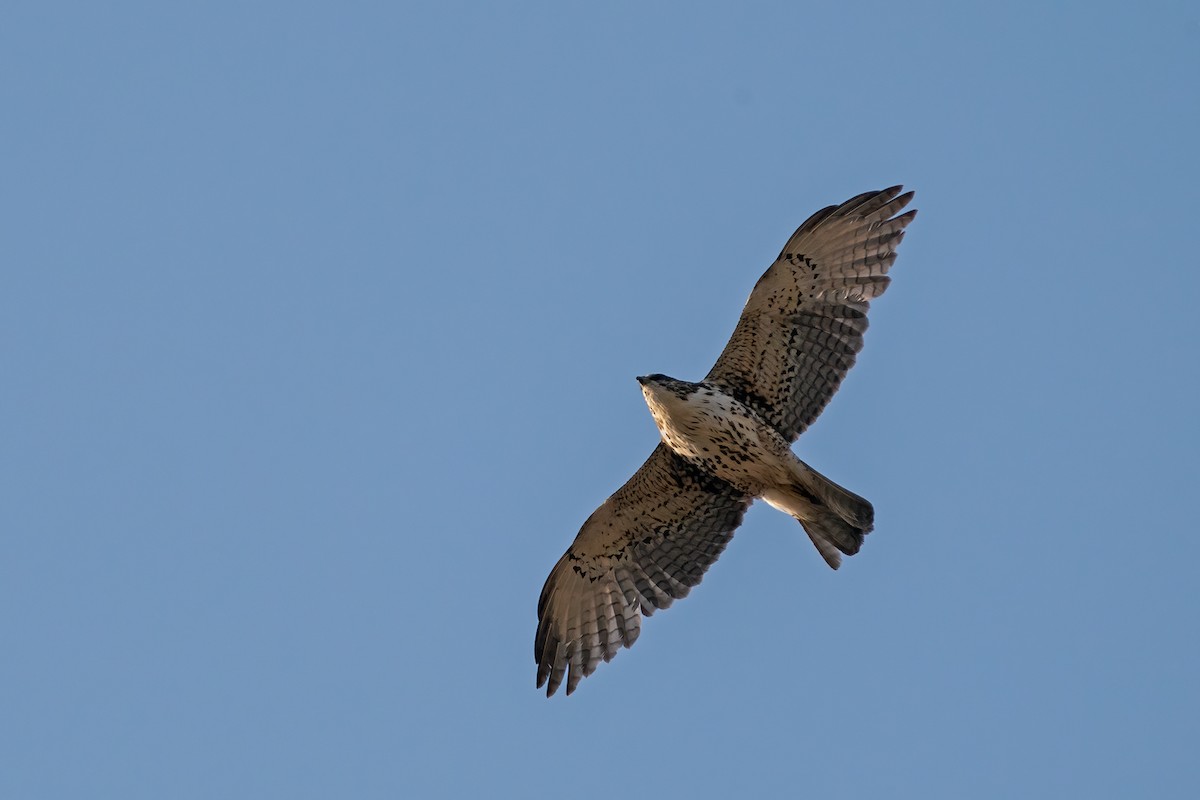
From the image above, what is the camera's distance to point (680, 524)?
13773 mm

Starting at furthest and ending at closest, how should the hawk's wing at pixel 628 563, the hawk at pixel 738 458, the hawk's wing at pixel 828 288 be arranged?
the hawk's wing at pixel 628 563, the hawk's wing at pixel 828 288, the hawk at pixel 738 458

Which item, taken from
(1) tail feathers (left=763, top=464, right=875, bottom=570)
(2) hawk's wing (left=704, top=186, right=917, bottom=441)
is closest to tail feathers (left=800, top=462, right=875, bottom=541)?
(1) tail feathers (left=763, top=464, right=875, bottom=570)

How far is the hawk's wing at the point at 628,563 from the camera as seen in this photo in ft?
44.8

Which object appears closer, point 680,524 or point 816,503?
point 816,503

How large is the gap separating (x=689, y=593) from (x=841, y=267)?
3.24 metres

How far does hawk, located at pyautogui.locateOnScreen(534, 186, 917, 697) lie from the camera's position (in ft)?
42.7

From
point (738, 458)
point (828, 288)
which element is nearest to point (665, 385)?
point (738, 458)

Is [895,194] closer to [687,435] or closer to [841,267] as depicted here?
[841,267]

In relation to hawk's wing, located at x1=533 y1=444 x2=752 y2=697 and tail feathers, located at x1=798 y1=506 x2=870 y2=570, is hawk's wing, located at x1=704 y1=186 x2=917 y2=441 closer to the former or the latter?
tail feathers, located at x1=798 y1=506 x2=870 y2=570

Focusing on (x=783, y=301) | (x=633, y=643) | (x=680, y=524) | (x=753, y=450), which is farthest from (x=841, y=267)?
(x=633, y=643)

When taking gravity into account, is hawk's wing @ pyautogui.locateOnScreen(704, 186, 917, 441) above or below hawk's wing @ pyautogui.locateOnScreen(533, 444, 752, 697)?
above

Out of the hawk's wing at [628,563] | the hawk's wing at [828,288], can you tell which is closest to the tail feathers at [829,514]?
the hawk's wing at [628,563]

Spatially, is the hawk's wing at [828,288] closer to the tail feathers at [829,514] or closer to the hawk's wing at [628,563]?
the tail feathers at [829,514]

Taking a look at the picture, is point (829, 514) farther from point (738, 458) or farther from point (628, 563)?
point (628, 563)
